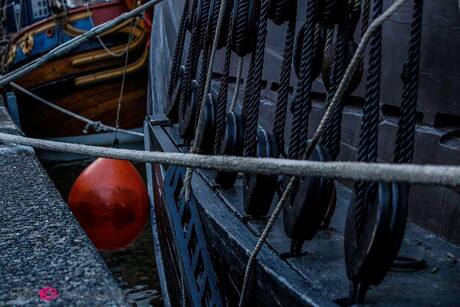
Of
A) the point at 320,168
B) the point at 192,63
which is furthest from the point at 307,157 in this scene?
the point at 192,63

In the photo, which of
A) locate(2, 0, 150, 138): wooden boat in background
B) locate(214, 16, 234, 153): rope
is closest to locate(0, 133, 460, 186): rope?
locate(214, 16, 234, 153): rope

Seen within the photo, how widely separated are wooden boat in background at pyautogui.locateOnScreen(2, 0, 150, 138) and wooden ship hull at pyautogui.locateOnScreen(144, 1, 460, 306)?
21.3ft

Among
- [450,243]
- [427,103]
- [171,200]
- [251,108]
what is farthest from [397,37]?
[171,200]

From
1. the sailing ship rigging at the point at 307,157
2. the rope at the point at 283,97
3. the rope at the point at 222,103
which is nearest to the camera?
the sailing ship rigging at the point at 307,157

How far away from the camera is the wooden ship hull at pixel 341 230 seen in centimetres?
143

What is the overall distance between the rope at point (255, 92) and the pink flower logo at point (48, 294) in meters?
0.85

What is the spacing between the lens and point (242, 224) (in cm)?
187

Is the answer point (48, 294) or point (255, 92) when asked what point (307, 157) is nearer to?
point (255, 92)

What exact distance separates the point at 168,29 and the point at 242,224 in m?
2.57

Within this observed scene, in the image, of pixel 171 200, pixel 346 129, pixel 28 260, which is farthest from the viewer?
pixel 171 200

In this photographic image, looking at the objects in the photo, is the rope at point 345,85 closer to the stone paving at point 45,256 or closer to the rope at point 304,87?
the rope at point 304,87

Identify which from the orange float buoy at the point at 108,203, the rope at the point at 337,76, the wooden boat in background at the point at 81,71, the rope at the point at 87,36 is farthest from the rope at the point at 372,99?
the wooden boat in background at the point at 81,71

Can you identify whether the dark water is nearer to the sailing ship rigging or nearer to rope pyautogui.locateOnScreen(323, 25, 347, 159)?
the sailing ship rigging

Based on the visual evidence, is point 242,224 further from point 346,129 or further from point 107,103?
point 107,103
